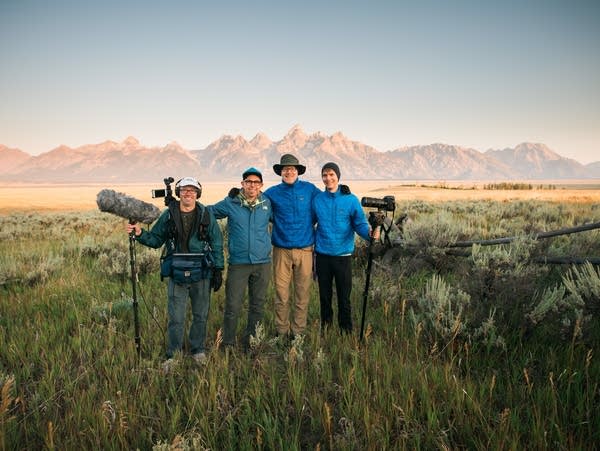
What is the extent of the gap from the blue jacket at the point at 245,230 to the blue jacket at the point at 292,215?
0.31 metres

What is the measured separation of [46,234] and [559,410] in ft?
55.8

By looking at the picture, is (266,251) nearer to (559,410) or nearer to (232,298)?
(232,298)

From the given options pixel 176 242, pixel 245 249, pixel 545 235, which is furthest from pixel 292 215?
pixel 545 235

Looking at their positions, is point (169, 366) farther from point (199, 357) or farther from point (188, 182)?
point (188, 182)

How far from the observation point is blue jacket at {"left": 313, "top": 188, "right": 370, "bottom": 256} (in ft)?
15.9

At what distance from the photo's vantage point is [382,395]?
3.04 m

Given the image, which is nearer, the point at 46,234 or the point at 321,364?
the point at 321,364

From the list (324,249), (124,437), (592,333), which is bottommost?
(124,437)

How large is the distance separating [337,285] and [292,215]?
1.16 metres

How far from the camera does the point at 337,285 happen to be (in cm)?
489

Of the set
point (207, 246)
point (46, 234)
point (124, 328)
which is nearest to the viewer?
point (207, 246)

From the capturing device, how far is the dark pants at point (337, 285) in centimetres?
482

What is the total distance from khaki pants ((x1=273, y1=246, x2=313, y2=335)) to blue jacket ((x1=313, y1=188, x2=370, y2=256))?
29 cm

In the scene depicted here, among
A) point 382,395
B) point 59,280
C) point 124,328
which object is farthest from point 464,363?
point 59,280
